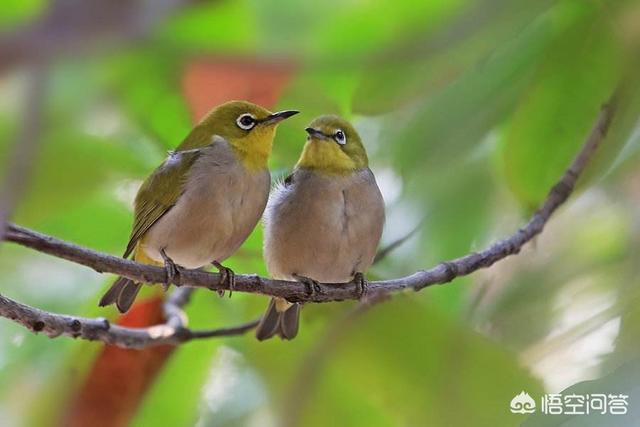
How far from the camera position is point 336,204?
1.03 m

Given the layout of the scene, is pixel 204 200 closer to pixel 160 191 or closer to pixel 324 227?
pixel 160 191

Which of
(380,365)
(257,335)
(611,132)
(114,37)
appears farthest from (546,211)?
(114,37)

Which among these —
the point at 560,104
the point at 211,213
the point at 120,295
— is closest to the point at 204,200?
the point at 211,213

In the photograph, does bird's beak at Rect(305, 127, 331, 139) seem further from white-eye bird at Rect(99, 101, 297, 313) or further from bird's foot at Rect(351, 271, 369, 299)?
bird's foot at Rect(351, 271, 369, 299)

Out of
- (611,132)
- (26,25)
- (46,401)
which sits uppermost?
(611,132)

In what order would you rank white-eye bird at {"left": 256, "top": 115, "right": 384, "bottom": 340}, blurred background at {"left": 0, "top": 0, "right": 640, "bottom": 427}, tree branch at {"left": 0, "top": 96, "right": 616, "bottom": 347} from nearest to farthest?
blurred background at {"left": 0, "top": 0, "right": 640, "bottom": 427} < tree branch at {"left": 0, "top": 96, "right": 616, "bottom": 347} < white-eye bird at {"left": 256, "top": 115, "right": 384, "bottom": 340}

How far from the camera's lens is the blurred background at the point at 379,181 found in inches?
22.3

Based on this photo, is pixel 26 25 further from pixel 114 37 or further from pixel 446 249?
pixel 446 249

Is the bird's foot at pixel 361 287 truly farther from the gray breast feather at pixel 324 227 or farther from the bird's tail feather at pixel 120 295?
the bird's tail feather at pixel 120 295

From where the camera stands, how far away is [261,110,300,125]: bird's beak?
0.80 metres

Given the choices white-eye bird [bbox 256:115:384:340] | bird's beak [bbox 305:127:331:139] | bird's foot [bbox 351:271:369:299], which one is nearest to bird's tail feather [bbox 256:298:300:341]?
white-eye bird [bbox 256:115:384:340]

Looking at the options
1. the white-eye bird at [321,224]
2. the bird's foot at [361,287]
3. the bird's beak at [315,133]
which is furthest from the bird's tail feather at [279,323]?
the bird's beak at [315,133]

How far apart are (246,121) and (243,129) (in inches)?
0.9

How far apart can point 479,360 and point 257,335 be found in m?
0.30
